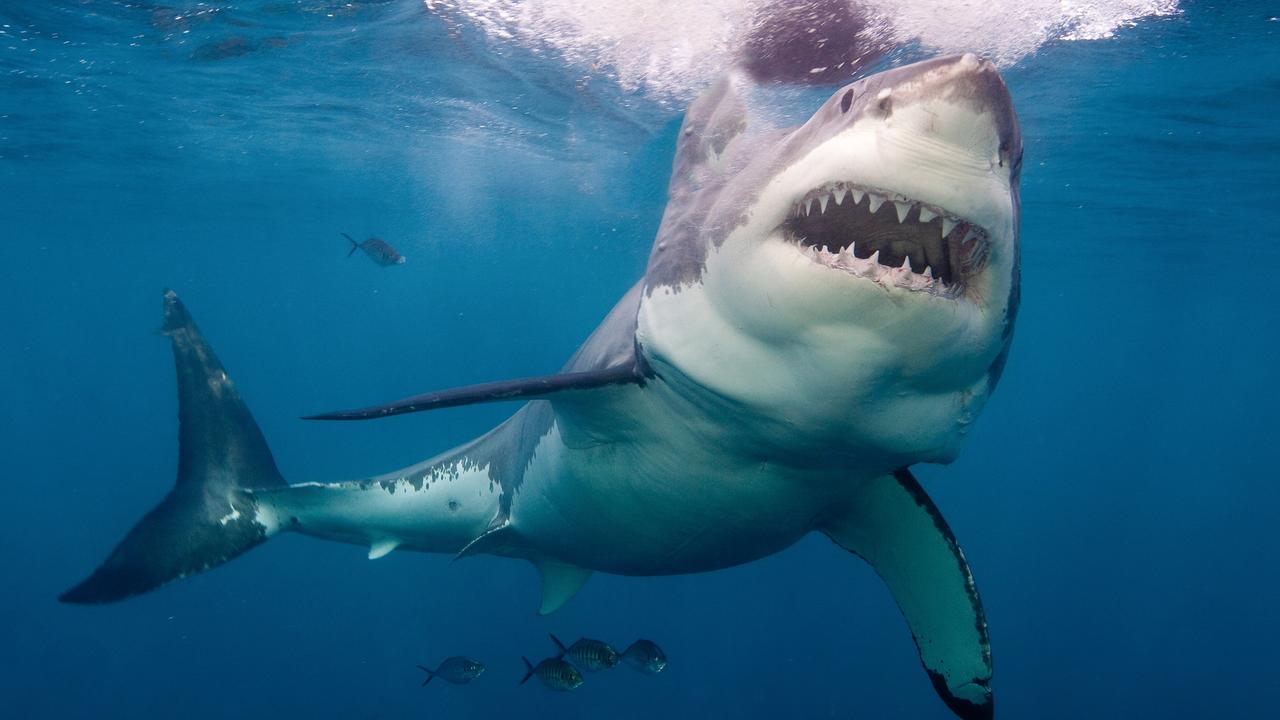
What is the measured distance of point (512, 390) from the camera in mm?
3377

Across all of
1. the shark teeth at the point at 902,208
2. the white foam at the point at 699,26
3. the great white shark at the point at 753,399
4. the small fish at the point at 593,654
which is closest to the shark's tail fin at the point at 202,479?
the great white shark at the point at 753,399

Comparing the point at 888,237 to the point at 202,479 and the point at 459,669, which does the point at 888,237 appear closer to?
the point at 202,479

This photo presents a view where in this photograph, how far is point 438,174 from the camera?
26859 millimetres

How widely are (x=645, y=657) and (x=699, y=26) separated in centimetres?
966

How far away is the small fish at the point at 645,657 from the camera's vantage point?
794 cm

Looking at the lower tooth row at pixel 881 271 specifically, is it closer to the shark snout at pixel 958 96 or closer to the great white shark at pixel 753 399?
the great white shark at pixel 753 399

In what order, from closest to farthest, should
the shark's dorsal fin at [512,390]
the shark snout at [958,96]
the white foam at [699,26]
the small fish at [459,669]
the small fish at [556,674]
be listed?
the shark snout at [958,96], the shark's dorsal fin at [512,390], the small fish at [556,674], the small fish at [459,669], the white foam at [699,26]

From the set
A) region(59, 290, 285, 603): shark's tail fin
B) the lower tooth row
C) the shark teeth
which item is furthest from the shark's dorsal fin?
region(59, 290, 285, 603): shark's tail fin

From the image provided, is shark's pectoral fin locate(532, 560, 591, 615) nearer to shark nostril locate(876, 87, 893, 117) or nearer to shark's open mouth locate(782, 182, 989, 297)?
shark's open mouth locate(782, 182, 989, 297)

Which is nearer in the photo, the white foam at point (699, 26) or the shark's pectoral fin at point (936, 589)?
the shark's pectoral fin at point (936, 589)

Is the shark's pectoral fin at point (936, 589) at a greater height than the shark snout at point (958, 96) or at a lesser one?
lesser

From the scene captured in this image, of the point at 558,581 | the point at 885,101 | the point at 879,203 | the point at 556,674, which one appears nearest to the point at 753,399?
the point at 879,203

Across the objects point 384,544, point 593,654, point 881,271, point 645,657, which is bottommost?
point 645,657

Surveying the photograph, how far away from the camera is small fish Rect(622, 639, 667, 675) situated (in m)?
7.94
